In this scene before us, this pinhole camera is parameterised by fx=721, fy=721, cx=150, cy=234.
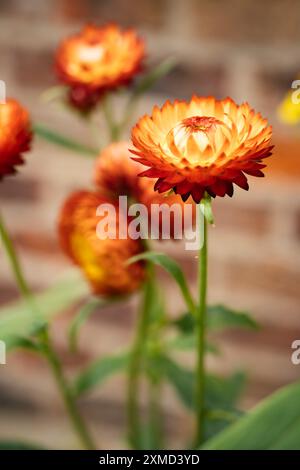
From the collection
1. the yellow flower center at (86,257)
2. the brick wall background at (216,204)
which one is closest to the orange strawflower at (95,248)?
the yellow flower center at (86,257)

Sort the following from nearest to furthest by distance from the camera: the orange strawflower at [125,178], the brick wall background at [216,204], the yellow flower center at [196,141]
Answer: the yellow flower center at [196,141] → the orange strawflower at [125,178] → the brick wall background at [216,204]

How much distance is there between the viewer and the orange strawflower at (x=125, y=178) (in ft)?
1.16

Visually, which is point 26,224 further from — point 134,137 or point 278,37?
point 134,137

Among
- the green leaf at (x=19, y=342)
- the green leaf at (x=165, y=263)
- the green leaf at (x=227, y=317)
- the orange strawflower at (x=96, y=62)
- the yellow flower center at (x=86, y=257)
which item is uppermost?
the orange strawflower at (x=96, y=62)

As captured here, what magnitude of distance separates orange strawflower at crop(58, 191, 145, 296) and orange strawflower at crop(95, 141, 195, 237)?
0.03 ft

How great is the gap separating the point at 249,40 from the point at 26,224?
272 millimetres

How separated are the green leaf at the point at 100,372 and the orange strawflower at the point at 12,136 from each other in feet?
0.57

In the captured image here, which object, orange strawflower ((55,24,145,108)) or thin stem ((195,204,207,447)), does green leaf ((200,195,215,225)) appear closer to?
thin stem ((195,204,207,447))

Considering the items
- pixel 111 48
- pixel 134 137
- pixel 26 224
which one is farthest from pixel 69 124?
pixel 134 137

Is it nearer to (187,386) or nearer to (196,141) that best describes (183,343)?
(187,386)

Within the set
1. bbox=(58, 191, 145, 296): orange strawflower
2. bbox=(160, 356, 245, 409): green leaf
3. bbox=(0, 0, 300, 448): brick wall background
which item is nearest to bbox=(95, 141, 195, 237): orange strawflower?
bbox=(58, 191, 145, 296): orange strawflower

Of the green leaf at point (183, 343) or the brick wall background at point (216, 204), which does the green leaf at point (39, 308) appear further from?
the brick wall background at point (216, 204)

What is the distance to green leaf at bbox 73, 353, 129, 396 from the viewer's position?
448 millimetres

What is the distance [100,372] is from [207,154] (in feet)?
0.79
